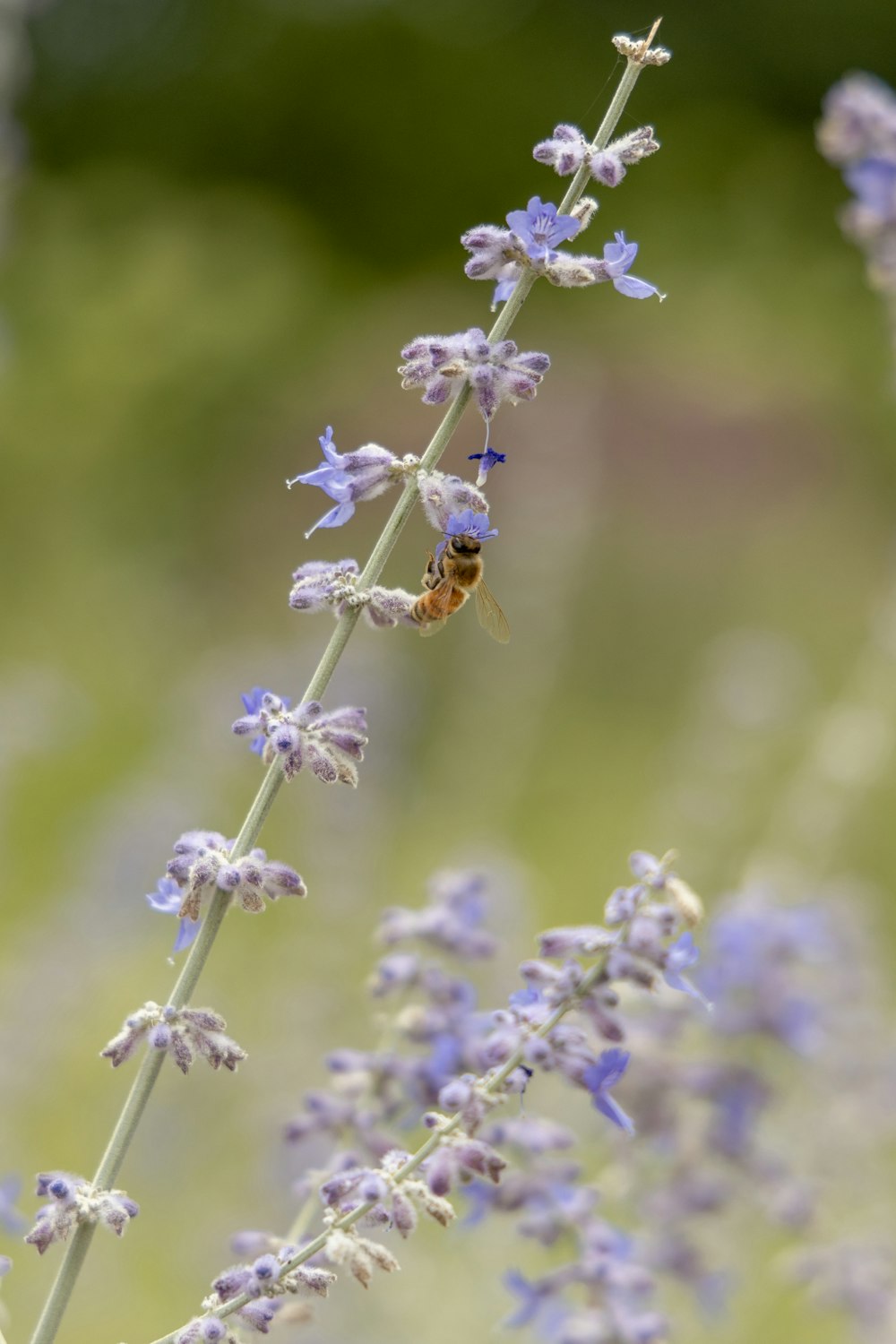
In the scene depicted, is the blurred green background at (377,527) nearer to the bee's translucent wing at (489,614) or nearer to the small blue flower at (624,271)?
the bee's translucent wing at (489,614)

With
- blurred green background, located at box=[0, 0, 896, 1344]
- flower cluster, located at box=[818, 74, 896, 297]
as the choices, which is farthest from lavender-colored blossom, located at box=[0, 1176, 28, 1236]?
flower cluster, located at box=[818, 74, 896, 297]

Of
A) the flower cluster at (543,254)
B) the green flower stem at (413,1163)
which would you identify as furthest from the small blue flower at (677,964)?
the flower cluster at (543,254)

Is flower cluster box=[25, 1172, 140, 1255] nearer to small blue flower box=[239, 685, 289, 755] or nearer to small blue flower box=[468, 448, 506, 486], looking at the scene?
small blue flower box=[239, 685, 289, 755]

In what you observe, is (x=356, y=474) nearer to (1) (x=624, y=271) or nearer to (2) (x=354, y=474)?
(2) (x=354, y=474)

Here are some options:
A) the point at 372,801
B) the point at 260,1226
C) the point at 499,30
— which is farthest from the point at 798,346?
the point at 260,1226

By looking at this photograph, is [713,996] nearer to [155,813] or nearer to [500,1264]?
[500,1264]

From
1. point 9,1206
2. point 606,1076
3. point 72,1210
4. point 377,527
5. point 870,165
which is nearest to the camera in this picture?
point 72,1210

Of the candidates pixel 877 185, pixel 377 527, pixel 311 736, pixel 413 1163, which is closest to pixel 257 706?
pixel 311 736
